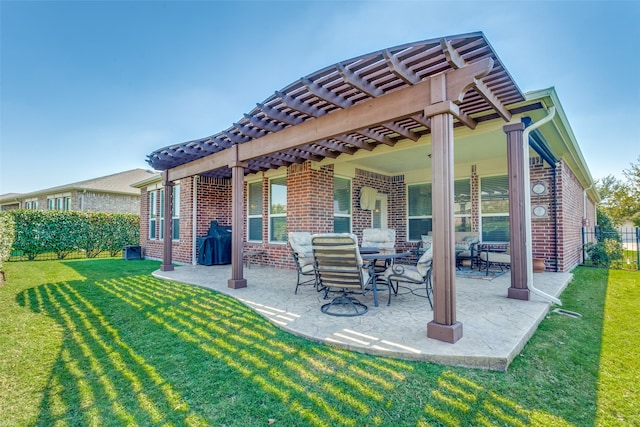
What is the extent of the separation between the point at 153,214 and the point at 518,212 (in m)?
10.6

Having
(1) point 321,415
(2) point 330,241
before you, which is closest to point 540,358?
(1) point 321,415

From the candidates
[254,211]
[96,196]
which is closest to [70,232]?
[96,196]

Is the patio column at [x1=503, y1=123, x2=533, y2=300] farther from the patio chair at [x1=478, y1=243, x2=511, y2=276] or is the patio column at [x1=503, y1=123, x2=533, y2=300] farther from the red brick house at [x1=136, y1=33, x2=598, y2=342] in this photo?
the patio chair at [x1=478, y1=243, x2=511, y2=276]

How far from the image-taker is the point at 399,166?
7.89 meters

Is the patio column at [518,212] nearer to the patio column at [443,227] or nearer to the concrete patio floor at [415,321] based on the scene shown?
the concrete patio floor at [415,321]

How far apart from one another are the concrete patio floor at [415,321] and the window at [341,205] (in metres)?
2.50

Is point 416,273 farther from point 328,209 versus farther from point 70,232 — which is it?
point 70,232

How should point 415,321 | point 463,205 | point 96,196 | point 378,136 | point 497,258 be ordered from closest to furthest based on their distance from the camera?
point 415,321 → point 378,136 → point 497,258 → point 463,205 → point 96,196

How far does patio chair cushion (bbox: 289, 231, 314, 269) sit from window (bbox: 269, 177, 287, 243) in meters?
2.04

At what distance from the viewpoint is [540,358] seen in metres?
2.51

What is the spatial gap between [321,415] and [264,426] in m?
0.32

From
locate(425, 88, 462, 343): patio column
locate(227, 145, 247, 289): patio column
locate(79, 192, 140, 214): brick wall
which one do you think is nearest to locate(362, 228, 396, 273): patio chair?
locate(227, 145, 247, 289): patio column

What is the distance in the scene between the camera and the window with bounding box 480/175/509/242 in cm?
696

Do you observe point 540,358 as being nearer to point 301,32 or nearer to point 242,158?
point 242,158
